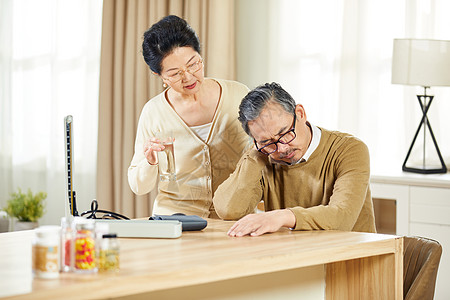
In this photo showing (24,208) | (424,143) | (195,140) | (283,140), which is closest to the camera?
(283,140)

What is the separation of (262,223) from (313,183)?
40 cm

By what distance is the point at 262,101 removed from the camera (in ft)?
7.56

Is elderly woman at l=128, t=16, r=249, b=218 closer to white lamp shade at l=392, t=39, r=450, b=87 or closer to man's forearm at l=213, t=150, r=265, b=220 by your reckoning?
man's forearm at l=213, t=150, r=265, b=220

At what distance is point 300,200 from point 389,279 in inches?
18.9

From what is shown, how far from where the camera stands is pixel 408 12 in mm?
3926

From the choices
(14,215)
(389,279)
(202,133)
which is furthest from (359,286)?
(14,215)

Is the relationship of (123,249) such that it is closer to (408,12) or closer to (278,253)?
(278,253)

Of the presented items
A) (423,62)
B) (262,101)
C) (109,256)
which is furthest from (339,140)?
(423,62)

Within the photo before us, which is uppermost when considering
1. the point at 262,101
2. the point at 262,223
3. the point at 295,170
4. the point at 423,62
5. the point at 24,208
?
the point at 423,62

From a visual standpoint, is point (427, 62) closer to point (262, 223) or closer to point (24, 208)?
point (262, 223)

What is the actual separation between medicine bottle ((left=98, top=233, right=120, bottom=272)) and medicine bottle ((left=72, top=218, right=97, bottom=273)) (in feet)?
0.06

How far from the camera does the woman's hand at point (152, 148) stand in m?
2.44

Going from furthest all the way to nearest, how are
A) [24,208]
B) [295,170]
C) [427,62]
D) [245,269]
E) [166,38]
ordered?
1. [24,208]
2. [427,62]
3. [166,38]
4. [295,170]
5. [245,269]

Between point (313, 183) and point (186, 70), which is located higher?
point (186, 70)
